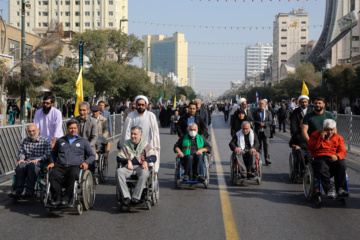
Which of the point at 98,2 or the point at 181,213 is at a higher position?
the point at 98,2

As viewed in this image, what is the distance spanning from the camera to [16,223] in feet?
21.1

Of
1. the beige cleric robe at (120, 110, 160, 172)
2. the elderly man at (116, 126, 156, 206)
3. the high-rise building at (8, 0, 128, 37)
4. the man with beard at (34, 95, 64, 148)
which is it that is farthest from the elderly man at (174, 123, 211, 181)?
the high-rise building at (8, 0, 128, 37)

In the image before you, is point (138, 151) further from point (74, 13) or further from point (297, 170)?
point (74, 13)

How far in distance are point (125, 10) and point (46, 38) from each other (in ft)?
370

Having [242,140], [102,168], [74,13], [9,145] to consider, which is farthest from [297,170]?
[74,13]

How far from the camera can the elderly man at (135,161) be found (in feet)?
22.9

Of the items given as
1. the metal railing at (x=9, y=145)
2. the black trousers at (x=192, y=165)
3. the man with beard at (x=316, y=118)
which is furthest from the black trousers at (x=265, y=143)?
the metal railing at (x=9, y=145)

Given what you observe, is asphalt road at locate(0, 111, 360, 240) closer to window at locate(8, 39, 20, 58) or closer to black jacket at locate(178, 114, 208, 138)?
black jacket at locate(178, 114, 208, 138)

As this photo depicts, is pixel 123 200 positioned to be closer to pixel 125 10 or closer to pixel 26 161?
pixel 26 161

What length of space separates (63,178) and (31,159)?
1.21m

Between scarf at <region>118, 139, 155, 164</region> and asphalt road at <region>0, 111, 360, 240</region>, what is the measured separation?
2.65 feet

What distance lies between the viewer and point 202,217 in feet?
21.8

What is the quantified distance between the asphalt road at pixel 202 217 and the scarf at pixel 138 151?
0.81 m

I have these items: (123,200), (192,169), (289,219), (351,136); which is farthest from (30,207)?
(351,136)
